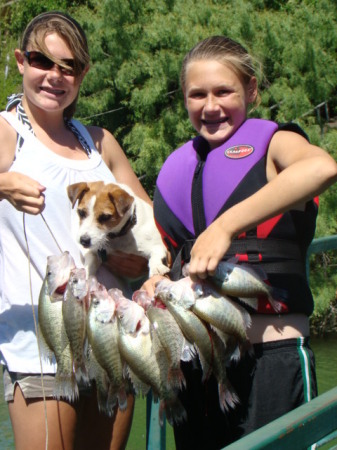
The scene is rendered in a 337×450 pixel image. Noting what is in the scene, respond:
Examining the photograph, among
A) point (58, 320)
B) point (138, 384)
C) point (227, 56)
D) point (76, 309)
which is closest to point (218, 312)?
point (138, 384)

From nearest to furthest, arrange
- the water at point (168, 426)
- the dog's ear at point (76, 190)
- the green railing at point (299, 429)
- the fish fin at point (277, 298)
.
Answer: the green railing at point (299, 429)
the fish fin at point (277, 298)
the dog's ear at point (76, 190)
the water at point (168, 426)

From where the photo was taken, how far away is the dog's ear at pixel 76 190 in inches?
133

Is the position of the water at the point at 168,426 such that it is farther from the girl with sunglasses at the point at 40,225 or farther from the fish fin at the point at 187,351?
the fish fin at the point at 187,351

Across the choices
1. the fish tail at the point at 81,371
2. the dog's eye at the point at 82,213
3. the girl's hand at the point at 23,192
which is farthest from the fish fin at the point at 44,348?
the dog's eye at the point at 82,213

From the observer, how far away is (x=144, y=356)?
2.54 m

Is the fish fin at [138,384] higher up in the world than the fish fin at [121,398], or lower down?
higher up

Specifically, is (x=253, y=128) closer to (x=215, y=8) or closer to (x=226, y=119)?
(x=226, y=119)

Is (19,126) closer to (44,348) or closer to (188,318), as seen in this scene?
(44,348)

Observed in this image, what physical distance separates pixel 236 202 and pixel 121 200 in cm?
128

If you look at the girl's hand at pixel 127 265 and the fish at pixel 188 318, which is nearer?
the fish at pixel 188 318

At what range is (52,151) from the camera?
11.0ft

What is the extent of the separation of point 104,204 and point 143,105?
20.2 feet

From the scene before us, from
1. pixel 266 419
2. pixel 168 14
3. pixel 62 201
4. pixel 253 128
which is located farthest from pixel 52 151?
pixel 168 14

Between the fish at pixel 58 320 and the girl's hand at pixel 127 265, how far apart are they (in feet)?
3.38
